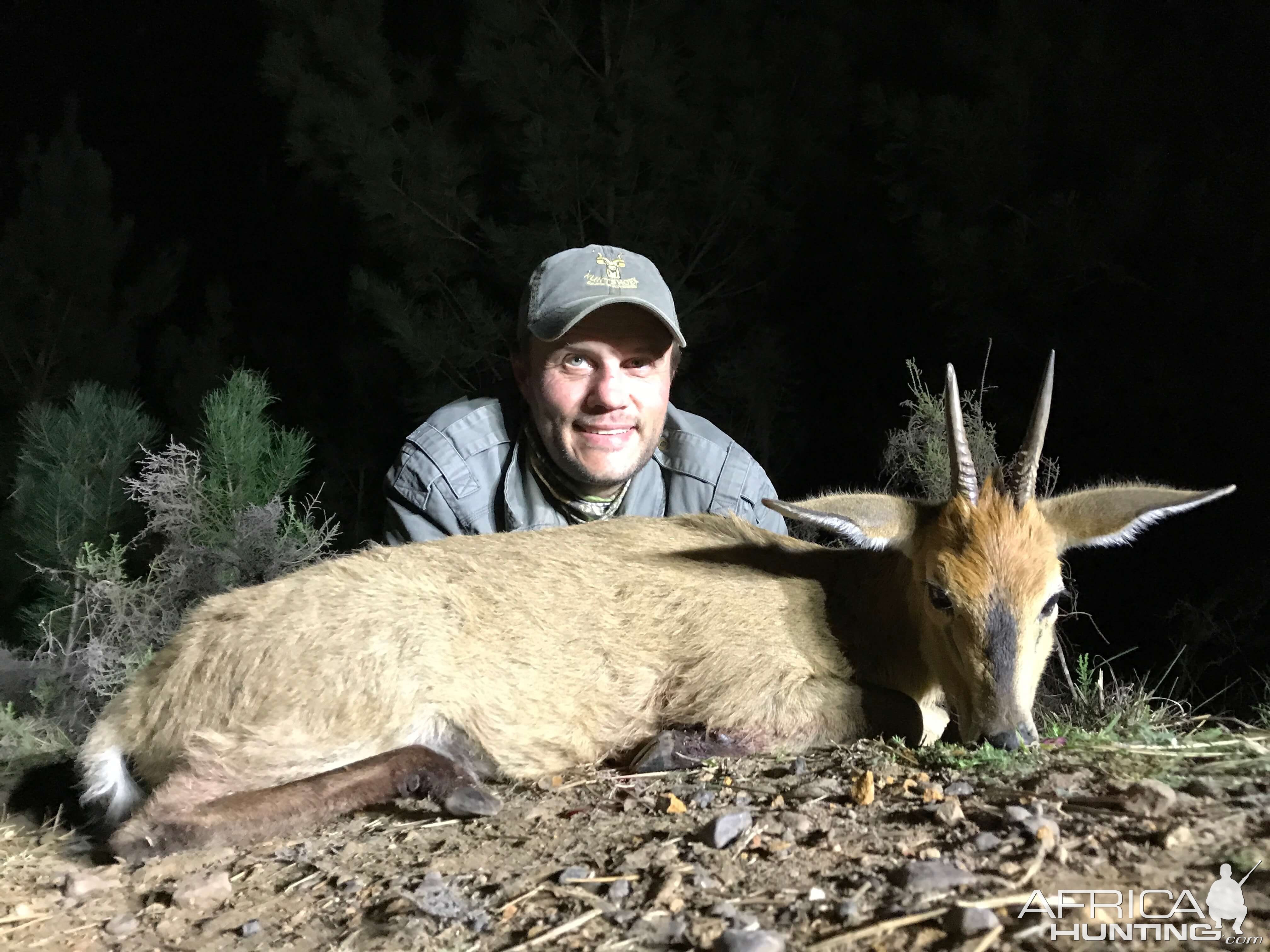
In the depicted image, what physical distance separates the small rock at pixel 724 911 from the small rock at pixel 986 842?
0.59m

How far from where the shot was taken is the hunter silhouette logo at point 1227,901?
5.67ft

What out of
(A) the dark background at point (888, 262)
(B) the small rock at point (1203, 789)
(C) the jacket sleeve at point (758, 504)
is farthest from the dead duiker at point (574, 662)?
(A) the dark background at point (888, 262)

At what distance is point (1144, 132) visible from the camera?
625 centimetres

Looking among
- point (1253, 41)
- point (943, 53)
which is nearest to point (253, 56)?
point (943, 53)

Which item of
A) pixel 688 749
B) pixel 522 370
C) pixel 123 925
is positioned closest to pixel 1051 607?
pixel 688 749

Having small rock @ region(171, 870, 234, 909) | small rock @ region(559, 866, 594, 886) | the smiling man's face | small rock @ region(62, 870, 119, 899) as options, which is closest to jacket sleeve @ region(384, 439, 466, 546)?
the smiling man's face

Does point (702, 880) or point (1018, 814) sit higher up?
point (1018, 814)

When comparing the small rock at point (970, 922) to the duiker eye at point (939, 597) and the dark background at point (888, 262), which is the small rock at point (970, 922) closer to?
the duiker eye at point (939, 597)

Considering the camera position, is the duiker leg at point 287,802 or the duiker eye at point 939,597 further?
the duiker eye at point 939,597

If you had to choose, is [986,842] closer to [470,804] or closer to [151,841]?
[470,804]

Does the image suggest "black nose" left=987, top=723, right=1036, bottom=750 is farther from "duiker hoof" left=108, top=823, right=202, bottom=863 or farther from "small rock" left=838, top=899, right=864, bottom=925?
"duiker hoof" left=108, top=823, right=202, bottom=863

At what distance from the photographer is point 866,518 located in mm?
3377

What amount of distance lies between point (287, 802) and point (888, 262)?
7.07m

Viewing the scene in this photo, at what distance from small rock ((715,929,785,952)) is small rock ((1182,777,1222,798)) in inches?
49.0
